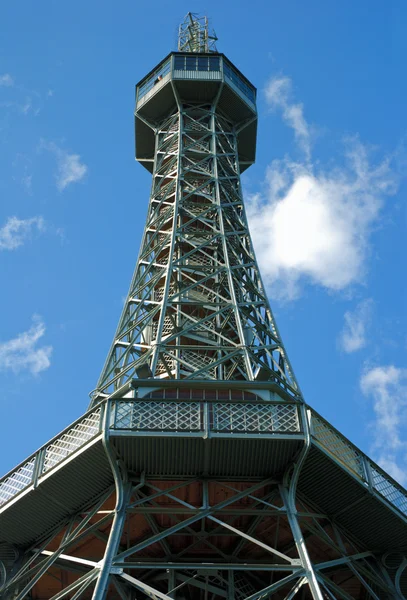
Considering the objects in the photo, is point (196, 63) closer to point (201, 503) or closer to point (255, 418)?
point (255, 418)

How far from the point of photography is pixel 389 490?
2294 centimetres

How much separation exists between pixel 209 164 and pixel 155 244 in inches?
243

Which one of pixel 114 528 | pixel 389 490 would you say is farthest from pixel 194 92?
pixel 114 528

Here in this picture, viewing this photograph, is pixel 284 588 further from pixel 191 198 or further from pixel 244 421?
pixel 191 198

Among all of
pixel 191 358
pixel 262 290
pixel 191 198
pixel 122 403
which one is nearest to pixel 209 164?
pixel 191 198

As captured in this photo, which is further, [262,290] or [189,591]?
[262,290]

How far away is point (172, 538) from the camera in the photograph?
22.4 metres

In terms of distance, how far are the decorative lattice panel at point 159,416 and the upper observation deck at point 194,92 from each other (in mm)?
26026

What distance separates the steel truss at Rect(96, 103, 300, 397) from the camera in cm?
2775

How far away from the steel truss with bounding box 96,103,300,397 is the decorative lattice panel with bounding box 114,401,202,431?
2564mm

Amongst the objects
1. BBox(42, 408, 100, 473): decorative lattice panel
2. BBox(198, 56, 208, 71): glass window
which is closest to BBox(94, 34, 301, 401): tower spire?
BBox(198, 56, 208, 71): glass window

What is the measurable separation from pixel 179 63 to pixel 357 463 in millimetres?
29566

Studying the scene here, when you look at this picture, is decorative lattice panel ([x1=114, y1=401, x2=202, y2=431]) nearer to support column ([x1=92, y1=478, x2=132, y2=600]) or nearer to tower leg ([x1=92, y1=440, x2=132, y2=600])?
tower leg ([x1=92, y1=440, x2=132, y2=600])

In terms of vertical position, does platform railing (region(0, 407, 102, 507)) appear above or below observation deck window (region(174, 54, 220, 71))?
below
